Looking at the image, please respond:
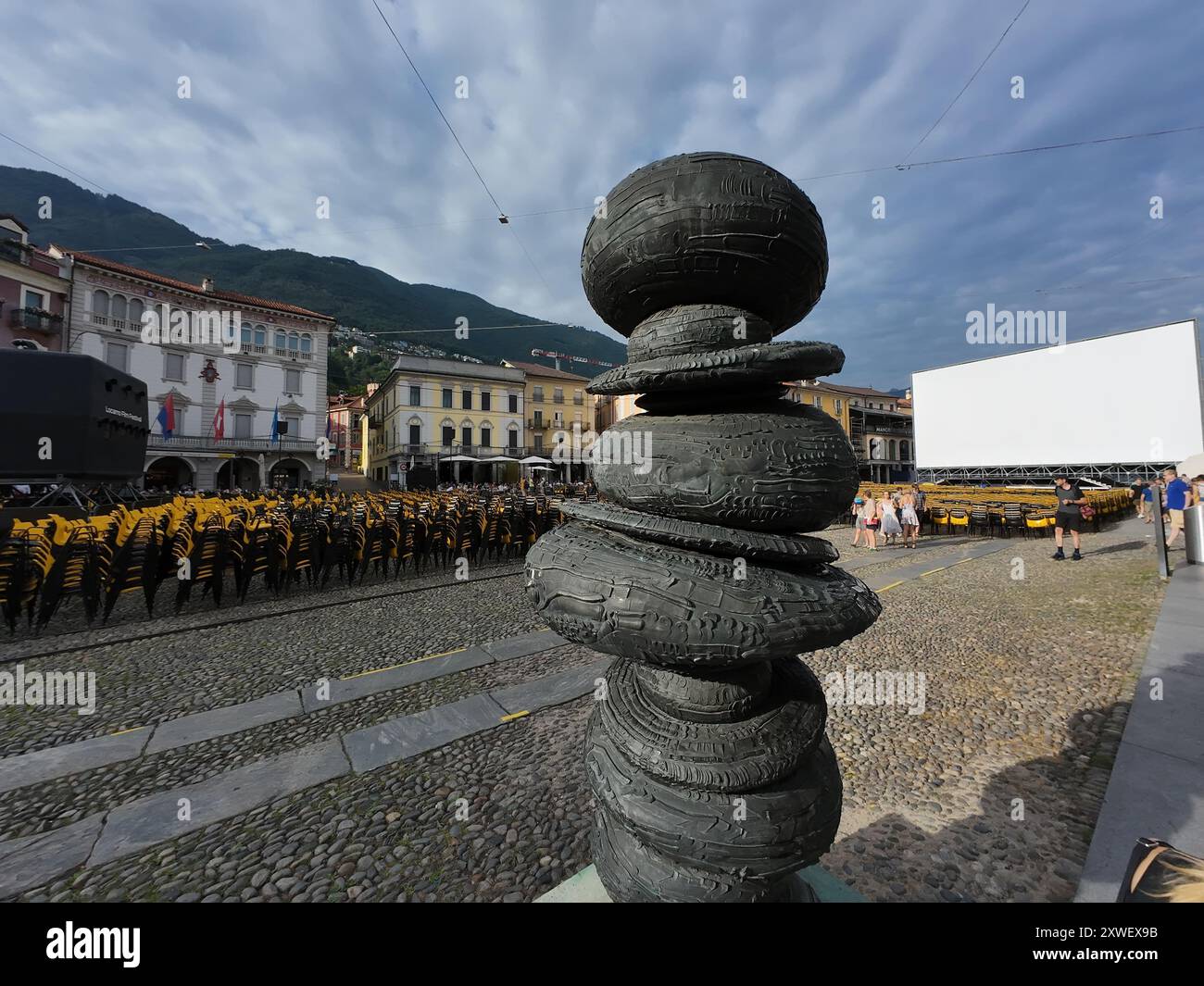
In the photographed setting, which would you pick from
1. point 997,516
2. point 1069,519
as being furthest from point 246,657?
point 997,516

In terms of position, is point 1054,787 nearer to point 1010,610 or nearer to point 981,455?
point 1010,610

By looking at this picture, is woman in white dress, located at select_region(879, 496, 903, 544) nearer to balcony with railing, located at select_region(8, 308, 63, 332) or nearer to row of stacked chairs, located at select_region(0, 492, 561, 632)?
row of stacked chairs, located at select_region(0, 492, 561, 632)

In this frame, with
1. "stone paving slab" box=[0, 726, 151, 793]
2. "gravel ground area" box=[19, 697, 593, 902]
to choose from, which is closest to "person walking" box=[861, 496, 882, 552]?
"gravel ground area" box=[19, 697, 593, 902]

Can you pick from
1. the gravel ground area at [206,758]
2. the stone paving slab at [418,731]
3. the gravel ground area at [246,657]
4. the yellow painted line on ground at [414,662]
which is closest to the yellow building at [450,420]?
the gravel ground area at [246,657]

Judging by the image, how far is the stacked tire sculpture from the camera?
1083mm

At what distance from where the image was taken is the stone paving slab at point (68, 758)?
3.03 meters

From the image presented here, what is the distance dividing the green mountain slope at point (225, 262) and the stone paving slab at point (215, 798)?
53559 millimetres

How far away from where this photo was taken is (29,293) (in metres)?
21.8

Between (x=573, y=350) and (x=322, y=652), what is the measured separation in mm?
127993

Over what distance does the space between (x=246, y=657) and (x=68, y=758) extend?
1.81 meters

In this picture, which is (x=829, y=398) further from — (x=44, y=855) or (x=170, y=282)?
(x=44, y=855)

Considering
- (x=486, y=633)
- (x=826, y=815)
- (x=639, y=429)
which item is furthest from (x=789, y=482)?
(x=486, y=633)

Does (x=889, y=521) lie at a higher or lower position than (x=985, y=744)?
higher

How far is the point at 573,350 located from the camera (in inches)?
4988
